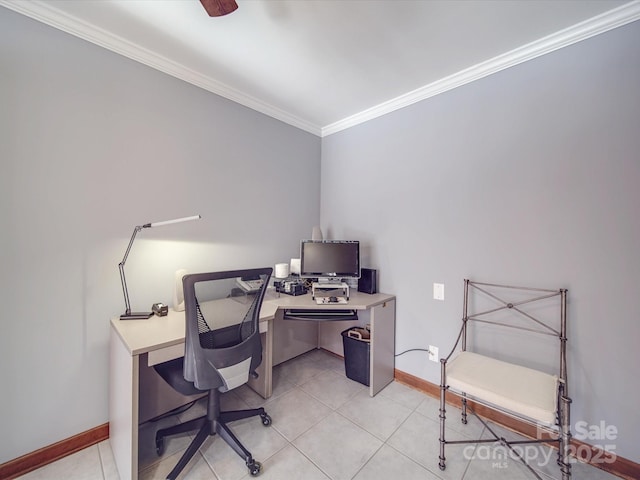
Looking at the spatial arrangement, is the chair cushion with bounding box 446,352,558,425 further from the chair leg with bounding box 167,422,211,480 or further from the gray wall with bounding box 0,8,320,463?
the gray wall with bounding box 0,8,320,463

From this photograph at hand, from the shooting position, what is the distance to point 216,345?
141 centimetres

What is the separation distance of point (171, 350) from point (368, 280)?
161 cm

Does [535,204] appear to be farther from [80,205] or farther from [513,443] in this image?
[80,205]

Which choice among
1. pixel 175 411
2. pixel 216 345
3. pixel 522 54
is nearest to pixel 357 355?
pixel 216 345

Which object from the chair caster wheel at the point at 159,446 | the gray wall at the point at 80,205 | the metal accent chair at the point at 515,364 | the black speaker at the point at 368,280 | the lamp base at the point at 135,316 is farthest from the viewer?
the black speaker at the point at 368,280

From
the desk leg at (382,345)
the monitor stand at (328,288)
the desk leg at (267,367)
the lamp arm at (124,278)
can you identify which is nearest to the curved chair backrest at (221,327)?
the desk leg at (267,367)

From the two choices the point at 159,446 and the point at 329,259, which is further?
the point at 329,259

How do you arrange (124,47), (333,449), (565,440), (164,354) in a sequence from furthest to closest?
(124,47), (333,449), (164,354), (565,440)

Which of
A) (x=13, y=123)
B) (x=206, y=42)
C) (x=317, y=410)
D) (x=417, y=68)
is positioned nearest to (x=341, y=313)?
(x=317, y=410)

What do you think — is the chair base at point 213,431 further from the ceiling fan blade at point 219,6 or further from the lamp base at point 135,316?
the ceiling fan blade at point 219,6

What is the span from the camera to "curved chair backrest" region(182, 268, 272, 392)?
131 centimetres

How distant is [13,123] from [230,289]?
1436mm

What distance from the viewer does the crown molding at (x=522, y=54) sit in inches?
55.7

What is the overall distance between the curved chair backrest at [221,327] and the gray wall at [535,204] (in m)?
1.37
